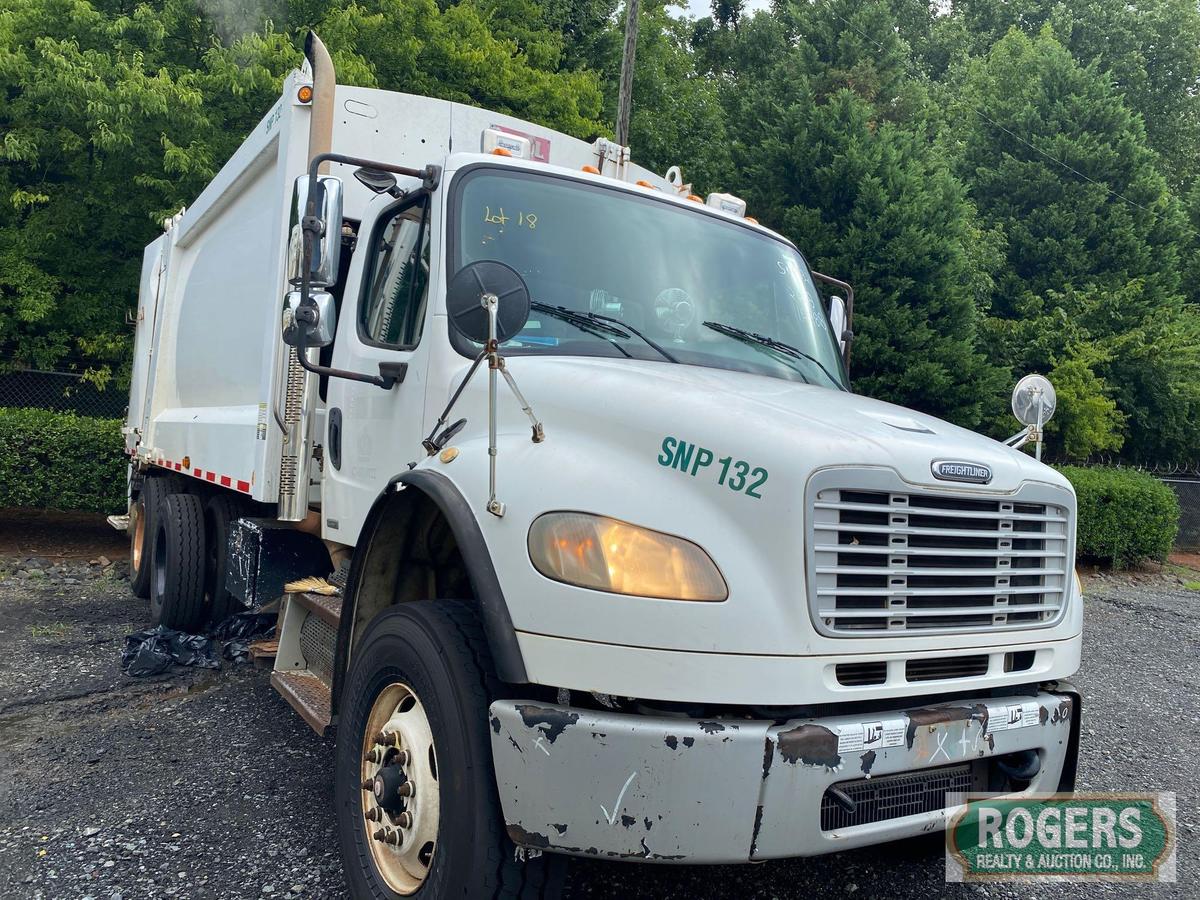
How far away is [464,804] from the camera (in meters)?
2.32

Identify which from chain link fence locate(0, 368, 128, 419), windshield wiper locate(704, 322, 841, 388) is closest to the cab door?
windshield wiper locate(704, 322, 841, 388)

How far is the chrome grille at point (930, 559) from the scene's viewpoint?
2.30 metres

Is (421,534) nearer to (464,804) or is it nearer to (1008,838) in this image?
(464,804)

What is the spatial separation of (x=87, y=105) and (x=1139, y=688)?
505 inches

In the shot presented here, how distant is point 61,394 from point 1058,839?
44.5 feet

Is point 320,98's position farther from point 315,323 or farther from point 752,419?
point 752,419

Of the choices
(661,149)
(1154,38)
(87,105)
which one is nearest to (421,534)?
(87,105)

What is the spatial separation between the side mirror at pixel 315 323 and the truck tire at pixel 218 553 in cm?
283

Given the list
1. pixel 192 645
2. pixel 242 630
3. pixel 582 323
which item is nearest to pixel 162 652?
pixel 192 645

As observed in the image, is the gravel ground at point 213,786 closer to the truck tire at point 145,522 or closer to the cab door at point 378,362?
the truck tire at point 145,522

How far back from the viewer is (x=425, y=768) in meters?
2.59

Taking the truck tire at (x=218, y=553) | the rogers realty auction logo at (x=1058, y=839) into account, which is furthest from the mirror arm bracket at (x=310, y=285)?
the truck tire at (x=218, y=553)

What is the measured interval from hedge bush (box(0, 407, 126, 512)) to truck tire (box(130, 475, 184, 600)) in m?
2.83

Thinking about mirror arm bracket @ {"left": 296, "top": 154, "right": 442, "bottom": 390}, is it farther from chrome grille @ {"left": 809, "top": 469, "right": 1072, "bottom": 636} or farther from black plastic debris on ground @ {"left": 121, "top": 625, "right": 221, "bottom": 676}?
black plastic debris on ground @ {"left": 121, "top": 625, "right": 221, "bottom": 676}
